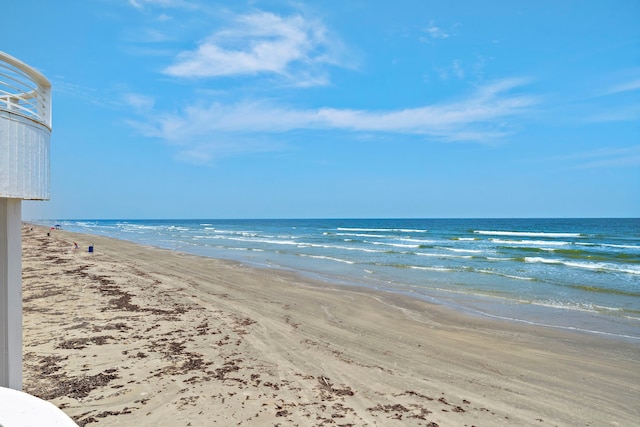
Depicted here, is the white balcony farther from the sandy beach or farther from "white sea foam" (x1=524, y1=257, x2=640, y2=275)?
"white sea foam" (x1=524, y1=257, x2=640, y2=275)

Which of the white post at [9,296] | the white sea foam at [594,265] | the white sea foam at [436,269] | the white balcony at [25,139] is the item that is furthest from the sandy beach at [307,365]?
the white sea foam at [594,265]

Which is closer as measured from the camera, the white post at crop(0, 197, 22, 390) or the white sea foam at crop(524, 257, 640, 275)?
the white post at crop(0, 197, 22, 390)

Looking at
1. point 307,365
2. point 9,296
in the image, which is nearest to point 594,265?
point 307,365

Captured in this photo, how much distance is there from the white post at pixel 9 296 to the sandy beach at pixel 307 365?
86cm

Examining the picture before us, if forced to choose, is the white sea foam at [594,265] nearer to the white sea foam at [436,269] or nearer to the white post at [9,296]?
the white sea foam at [436,269]

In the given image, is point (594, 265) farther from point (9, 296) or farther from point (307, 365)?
point (9, 296)

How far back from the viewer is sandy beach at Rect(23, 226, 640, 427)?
16.4 feet

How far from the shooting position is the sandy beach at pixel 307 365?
16.4 feet

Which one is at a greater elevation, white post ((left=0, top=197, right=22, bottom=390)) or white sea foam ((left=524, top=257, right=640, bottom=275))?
white post ((left=0, top=197, right=22, bottom=390))

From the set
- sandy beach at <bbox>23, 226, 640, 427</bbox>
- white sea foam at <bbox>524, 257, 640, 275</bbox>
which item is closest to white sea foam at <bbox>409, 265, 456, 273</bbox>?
white sea foam at <bbox>524, 257, 640, 275</bbox>

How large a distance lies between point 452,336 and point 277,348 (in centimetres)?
400

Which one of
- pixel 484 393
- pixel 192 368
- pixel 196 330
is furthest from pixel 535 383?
pixel 196 330

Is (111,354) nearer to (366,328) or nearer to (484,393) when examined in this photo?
(366,328)

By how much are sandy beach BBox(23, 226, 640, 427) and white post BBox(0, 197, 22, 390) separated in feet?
2.81
